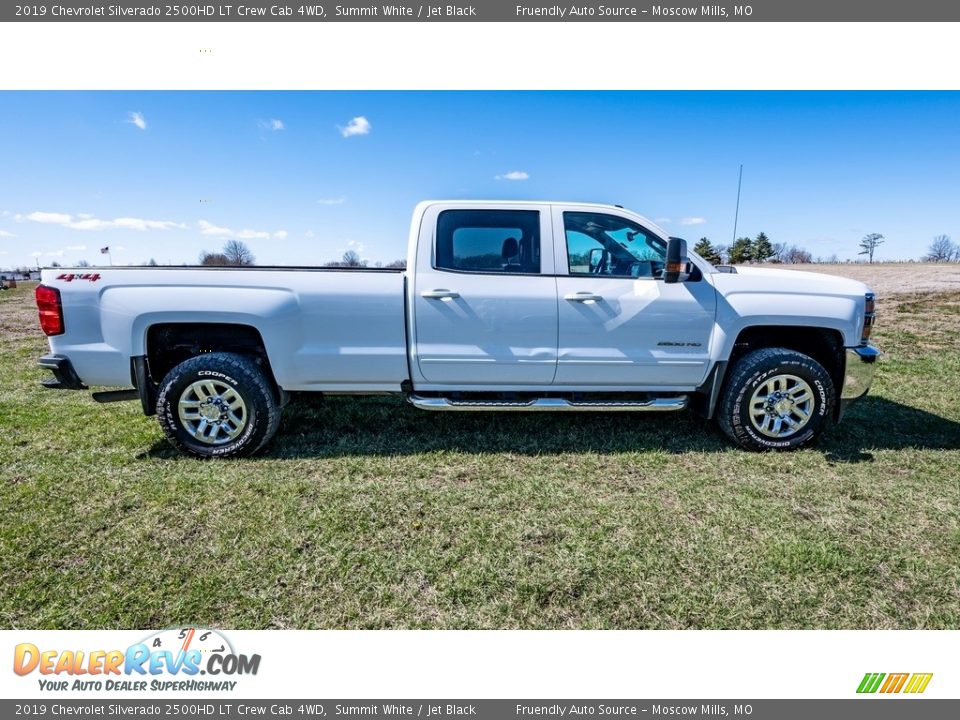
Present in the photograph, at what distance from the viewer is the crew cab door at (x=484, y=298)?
3504 millimetres

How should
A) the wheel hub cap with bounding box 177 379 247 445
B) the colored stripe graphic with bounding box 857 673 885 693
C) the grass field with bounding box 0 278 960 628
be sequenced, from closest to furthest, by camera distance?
the colored stripe graphic with bounding box 857 673 885 693
the grass field with bounding box 0 278 960 628
the wheel hub cap with bounding box 177 379 247 445

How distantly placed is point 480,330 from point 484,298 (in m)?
0.24

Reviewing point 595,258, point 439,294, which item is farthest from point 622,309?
point 439,294

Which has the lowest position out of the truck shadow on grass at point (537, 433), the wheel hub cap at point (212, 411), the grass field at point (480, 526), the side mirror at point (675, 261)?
the grass field at point (480, 526)

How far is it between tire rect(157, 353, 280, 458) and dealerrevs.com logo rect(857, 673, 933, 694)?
3.64 m

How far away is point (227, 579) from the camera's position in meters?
2.26

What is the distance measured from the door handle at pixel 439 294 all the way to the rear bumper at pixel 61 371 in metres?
2.52

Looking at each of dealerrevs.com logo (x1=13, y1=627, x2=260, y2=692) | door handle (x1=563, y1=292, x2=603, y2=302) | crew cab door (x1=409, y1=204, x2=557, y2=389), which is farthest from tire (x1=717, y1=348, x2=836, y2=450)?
dealerrevs.com logo (x1=13, y1=627, x2=260, y2=692)

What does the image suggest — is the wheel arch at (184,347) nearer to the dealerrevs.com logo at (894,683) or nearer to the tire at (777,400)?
the tire at (777,400)

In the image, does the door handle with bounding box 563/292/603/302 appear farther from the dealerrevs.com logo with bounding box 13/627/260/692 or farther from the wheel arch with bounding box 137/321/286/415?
the dealerrevs.com logo with bounding box 13/627/260/692

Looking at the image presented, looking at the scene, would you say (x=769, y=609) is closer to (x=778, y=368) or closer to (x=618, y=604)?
(x=618, y=604)

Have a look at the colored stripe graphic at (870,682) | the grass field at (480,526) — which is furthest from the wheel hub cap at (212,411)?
the colored stripe graphic at (870,682)

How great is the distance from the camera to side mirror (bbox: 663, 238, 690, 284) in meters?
3.31

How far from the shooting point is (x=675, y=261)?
3.34m
